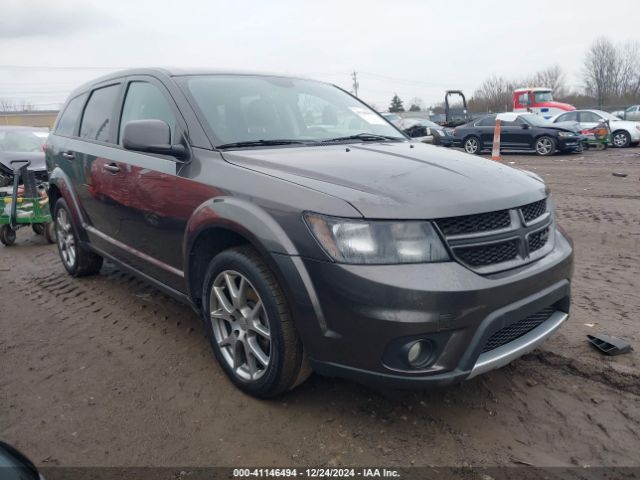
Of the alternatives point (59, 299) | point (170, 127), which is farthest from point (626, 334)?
point (59, 299)

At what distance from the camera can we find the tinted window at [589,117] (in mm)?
18562

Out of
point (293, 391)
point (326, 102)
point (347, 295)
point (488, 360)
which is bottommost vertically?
point (293, 391)

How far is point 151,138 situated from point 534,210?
2093 mm

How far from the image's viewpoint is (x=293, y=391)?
9.20 ft

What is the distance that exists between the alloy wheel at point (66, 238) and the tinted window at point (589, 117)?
1869cm

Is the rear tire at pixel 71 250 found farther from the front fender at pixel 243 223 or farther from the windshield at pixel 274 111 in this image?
the front fender at pixel 243 223

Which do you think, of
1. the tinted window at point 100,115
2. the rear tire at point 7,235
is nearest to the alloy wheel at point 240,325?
the tinted window at point 100,115

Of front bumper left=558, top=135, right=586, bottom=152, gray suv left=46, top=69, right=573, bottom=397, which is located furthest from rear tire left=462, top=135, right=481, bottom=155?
gray suv left=46, top=69, right=573, bottom=397

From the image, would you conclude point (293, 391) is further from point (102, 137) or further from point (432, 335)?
point (102, 137)

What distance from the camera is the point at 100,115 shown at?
4.21m

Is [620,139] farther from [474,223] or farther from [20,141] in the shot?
[474,223]

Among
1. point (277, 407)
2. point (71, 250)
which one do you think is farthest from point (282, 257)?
point (71, 250)

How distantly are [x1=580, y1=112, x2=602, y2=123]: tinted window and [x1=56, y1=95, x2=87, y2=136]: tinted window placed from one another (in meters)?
18.5

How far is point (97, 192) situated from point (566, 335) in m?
3.53
